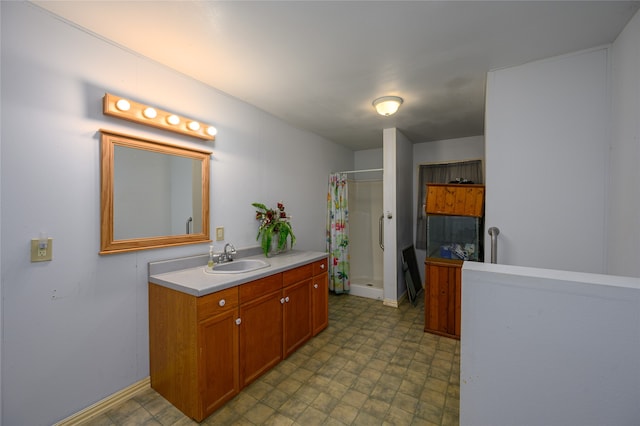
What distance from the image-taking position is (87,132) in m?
1.60

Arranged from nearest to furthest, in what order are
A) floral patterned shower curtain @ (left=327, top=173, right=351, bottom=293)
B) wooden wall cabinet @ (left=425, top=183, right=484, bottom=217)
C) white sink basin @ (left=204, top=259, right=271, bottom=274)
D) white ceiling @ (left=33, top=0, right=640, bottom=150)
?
white ceiling @ (left=33, top=0, right=640, bottom=150) → white sink basin @ (left=204, top=259, right=271, bottom=274) → wooden wall cabinet @ (left=425, top=183, right=484, bottom=217) → floral patterned shower curtain @ (left=327, top=173, right=351, bottom=293)

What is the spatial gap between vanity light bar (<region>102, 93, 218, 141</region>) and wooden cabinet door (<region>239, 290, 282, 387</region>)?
1.44 metres

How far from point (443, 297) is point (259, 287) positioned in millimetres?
1968

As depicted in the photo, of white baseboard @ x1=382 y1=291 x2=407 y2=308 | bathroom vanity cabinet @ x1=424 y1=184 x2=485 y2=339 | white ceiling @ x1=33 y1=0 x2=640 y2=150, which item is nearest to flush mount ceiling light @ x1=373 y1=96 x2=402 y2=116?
white ceiling @ x1=33 y1=0 x2=640 y2=150

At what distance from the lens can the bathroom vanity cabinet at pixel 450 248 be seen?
8.72 ft

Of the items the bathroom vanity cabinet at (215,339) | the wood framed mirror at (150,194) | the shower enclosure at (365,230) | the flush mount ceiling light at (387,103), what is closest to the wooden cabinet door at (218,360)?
the bathroom vanity cabinet at (215,339)

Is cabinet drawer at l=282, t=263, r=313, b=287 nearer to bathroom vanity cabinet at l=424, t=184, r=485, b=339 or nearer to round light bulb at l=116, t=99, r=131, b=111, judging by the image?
bathroom vanity cabinet at l=424, t=184, r=485, b=339

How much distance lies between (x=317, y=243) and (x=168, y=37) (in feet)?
9.36

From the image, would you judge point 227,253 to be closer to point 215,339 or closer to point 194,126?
point 215,339

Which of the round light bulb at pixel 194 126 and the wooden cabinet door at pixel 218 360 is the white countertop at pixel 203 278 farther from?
the round light bulb at pixel 194 126

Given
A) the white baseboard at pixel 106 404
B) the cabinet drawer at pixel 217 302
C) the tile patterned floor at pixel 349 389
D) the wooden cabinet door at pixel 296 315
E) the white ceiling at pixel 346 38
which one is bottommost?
the tile patterned floor at pixel 349 389

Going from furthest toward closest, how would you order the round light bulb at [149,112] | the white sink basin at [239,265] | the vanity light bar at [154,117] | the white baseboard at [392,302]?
1. the white baseboard at [392,302]
2. the white sink basin at [239,265]
3. the round light bulb at [149,112]
4. the vanity light bar at [154,117]

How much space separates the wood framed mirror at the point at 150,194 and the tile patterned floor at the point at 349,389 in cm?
113

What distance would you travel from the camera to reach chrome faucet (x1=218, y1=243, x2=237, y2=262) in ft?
7.52
